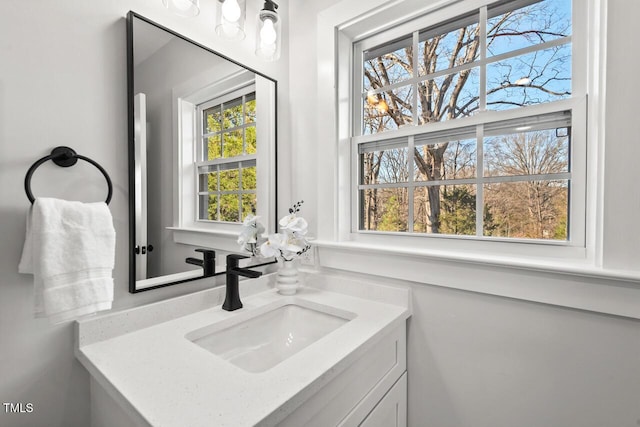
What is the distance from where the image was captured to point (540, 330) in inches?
34.4

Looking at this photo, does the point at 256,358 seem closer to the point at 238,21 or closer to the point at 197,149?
the point at 197,149

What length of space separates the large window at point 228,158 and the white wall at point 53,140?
0.29m

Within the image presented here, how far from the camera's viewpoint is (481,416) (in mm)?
973

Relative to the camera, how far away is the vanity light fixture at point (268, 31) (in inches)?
45.5

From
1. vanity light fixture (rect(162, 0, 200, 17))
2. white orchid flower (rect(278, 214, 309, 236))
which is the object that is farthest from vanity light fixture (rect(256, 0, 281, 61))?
white orchid flower (rect(278, 214, 309, 236))

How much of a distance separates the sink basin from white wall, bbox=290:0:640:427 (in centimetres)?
26

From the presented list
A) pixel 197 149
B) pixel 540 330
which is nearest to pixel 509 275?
pixel 540 330

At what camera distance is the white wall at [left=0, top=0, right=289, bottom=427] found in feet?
2.31

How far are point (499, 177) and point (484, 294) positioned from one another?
0.41m

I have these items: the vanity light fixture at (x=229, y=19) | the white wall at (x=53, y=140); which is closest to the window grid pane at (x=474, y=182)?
the vanity light fixture at (x=229, y=19)

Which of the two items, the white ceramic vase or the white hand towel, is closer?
the white hand towel

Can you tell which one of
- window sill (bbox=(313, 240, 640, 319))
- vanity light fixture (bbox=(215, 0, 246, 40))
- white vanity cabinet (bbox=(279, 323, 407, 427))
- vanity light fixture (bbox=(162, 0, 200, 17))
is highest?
vanity light fixture (bbox=(215, 0, 246, 40))

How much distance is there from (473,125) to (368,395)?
3.23 feet

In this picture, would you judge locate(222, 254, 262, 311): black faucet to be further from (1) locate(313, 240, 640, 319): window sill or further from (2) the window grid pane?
(2) the window grid pane
